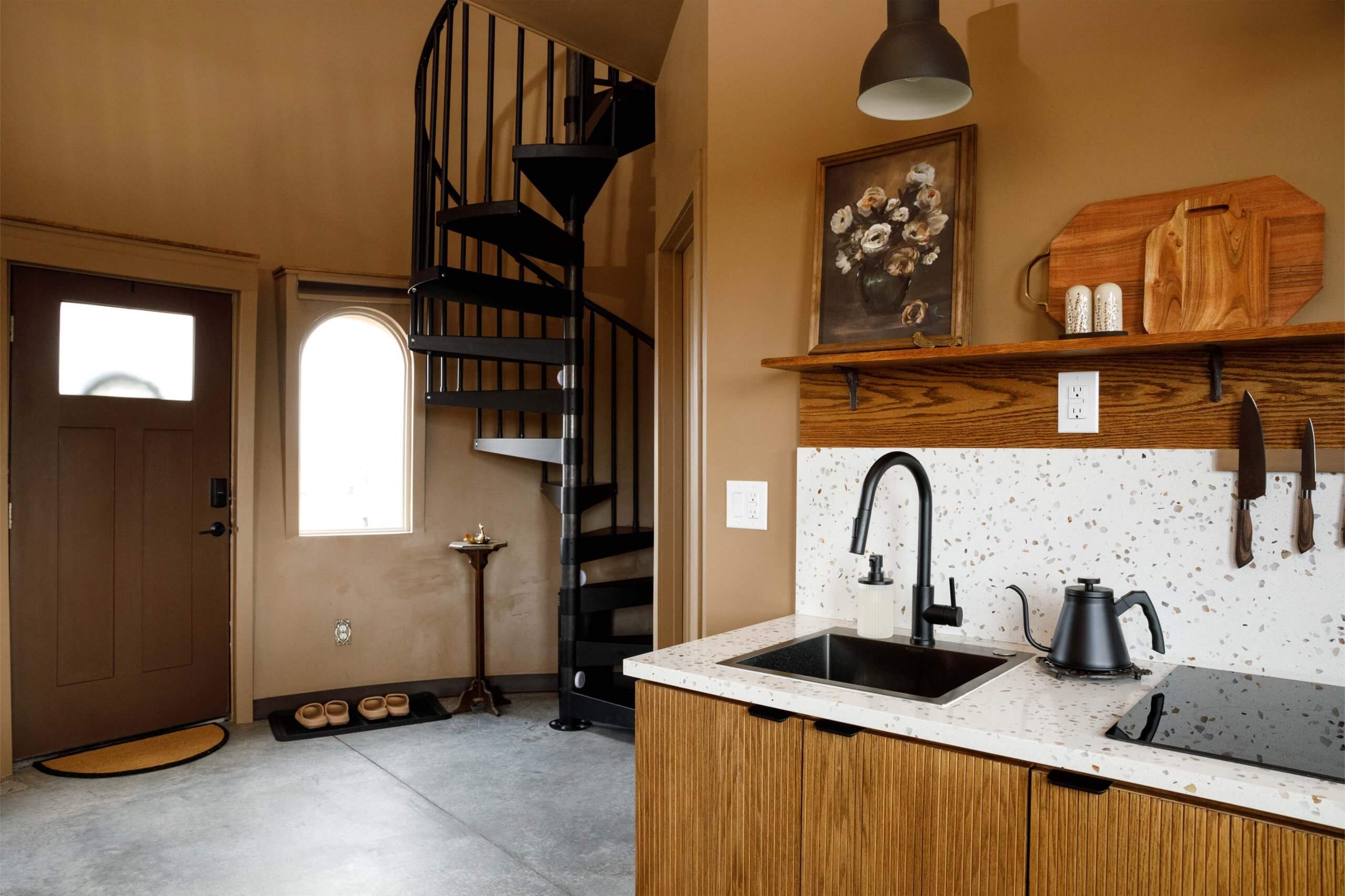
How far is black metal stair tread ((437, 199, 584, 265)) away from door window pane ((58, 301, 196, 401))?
1.47 metres

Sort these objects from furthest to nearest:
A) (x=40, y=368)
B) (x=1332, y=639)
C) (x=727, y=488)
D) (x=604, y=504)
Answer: (x=604, y=504), (x=40, y=368), (x=727, y=488), (x=1332, y=639)

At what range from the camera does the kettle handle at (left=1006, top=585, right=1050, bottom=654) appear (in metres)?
1.59

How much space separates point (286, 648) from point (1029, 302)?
390 centimetres

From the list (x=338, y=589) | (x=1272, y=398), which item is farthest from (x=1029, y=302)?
(x=338, y=589)

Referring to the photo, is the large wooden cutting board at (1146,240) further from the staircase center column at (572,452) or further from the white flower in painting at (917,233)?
the staircase center column at (572,452)

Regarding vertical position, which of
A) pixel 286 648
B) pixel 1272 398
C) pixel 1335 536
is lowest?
pixel 286 648

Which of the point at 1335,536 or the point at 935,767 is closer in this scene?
the point at 935,767

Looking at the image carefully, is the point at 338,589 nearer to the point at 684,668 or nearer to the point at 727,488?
the point at 727,488

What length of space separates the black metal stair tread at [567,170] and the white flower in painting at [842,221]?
1.94 metres

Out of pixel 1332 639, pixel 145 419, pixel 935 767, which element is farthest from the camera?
pixel 145 419

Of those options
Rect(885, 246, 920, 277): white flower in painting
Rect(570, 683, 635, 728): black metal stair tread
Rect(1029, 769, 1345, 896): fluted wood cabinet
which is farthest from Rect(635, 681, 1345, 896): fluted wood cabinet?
Rect(570, 683, 635, 728): black metal stair tread

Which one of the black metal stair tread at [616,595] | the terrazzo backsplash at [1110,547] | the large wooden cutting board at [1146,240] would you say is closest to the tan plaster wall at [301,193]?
the black metal stair tread at [616,595]

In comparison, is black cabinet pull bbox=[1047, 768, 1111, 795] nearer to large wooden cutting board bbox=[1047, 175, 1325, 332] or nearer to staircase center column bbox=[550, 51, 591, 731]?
large wooden cutting board bbox=[1047, 175, 1325, 332]

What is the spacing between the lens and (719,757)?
1.45 meters
